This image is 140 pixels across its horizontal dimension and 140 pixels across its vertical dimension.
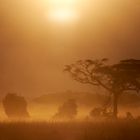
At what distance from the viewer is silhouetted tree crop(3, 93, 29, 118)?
105 feet

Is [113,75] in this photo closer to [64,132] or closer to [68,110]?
[68,110]

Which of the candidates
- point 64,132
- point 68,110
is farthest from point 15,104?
point 64,132

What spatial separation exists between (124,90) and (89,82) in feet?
5.28

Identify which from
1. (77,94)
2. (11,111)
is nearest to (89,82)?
(11,111)

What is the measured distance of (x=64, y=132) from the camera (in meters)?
18.2

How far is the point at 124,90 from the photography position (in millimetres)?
32781

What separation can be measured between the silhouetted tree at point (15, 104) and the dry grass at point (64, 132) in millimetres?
12530

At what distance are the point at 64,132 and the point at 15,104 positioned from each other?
15.2 m

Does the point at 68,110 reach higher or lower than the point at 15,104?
lower

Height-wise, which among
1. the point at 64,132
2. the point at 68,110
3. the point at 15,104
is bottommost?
the point at 64,132

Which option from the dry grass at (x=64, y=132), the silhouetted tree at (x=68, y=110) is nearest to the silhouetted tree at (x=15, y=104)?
the silhouetted tree at (x=68, y=110)

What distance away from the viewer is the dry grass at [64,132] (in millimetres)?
17391

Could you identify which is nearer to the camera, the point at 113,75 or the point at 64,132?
the point at 64,132

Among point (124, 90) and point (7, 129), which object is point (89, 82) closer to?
point (124, 90)
